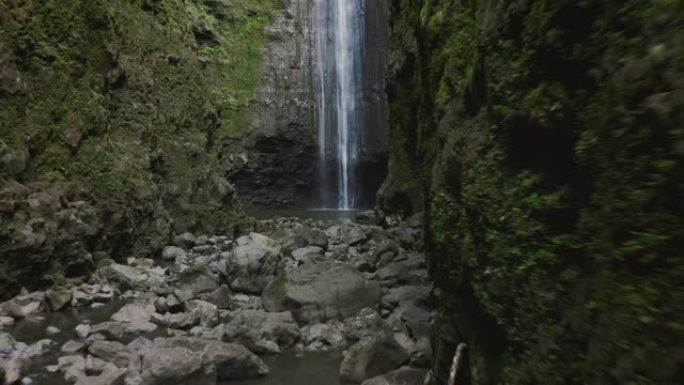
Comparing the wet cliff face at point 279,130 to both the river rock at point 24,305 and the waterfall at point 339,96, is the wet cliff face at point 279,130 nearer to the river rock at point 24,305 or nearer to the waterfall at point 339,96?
the waterfall at point 339,96

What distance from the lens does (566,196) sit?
246 centimetres

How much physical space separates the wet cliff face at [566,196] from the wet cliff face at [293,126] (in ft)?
75.9

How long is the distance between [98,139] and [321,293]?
5.99m

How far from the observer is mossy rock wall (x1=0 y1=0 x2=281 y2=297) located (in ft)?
26.0

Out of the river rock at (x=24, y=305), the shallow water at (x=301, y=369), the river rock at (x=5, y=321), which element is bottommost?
the shallow water at (x=301, y=369)

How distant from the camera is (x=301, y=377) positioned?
17.9 ft

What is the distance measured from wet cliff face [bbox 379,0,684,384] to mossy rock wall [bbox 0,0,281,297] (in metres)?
6.68

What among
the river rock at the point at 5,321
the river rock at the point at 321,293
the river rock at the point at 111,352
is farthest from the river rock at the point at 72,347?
the river rock at the point at 321,293

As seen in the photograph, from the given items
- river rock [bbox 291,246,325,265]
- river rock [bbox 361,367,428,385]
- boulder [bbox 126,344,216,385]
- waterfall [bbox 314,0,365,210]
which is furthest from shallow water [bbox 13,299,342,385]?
waterfall [bbox 314,0,365,210]

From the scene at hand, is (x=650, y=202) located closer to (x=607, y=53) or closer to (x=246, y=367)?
(x=607, y=53)

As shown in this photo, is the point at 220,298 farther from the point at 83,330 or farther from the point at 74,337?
the point at 74,337

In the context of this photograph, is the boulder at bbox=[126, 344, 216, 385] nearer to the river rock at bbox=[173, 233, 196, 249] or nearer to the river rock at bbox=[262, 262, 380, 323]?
the river rock at bbox=[262, 262, 380, 323]

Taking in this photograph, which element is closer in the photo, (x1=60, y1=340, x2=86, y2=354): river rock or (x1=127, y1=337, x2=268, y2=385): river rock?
(x1=127, y1=337, x2=268, y2=385): river rock

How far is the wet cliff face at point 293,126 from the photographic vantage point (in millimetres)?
27250
